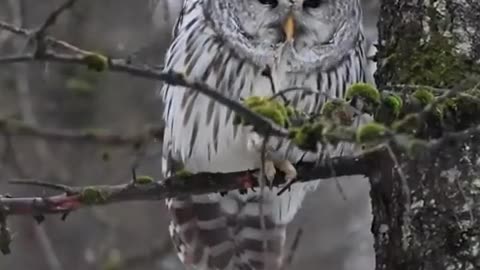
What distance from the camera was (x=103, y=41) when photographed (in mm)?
6242

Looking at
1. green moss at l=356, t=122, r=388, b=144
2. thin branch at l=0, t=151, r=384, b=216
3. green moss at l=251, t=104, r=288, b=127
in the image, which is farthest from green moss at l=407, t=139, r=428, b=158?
thin branch at l=0, t=151, r=384, b=216

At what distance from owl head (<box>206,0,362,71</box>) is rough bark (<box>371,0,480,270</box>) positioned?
2.08ft

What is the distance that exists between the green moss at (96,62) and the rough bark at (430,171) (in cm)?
92

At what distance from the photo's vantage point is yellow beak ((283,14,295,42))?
363 cm

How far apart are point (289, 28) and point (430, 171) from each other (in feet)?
3.23

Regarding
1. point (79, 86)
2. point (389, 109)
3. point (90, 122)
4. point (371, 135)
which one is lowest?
point (90, 122)

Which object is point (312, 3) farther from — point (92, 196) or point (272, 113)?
point (272, 113)

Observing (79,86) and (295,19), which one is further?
(79,86)

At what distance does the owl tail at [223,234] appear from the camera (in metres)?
3.83

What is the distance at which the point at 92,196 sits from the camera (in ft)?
9.08

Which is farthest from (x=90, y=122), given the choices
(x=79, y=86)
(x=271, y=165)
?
(x=271, y=165)

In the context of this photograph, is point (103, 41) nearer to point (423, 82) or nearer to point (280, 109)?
point (423, 82)

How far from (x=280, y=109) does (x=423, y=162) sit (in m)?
0.62

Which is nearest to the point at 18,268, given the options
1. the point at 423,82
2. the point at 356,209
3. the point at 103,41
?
the point at 103,41
